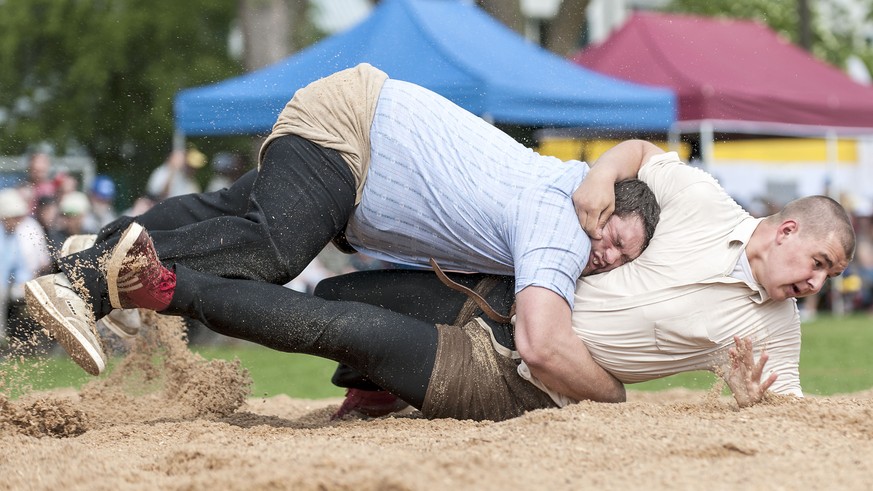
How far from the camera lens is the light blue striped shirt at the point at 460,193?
12.2 ft

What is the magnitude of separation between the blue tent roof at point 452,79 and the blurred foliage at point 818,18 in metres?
18.1

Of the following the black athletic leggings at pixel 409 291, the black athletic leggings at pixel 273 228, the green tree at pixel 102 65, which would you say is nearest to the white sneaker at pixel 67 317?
the black athletic leggings at pixel 273 228

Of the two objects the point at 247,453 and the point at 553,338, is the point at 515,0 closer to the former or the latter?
the point at 553,338

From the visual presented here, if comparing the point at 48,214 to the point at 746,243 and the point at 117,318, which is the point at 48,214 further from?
the point at 746,243

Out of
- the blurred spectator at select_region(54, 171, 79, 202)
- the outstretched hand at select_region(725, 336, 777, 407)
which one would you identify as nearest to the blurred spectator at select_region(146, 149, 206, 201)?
the blurred spectator at select_region(54, 171, 79, 202)

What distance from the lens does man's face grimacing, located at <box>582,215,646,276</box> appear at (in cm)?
383

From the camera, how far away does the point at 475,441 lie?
9.91ft

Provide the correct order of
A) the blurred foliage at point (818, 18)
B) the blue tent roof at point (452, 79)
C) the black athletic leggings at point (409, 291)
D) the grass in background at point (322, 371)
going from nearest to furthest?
the black athletic leggings at point (409, 291), the grass in background at point (322, 371), the blue tent roof at point (452, 79), the blurred foliage at point (818, 18)

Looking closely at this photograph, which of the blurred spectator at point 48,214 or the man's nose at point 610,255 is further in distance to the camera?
the blurred spectator at point 48,214

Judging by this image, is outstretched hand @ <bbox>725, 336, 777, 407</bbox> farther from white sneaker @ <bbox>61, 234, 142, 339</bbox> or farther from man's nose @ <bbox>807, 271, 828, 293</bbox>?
white sneaker @ <bbox>61, 234, 142, 339</bbox>

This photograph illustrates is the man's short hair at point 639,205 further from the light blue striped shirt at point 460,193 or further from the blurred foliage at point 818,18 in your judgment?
the blurred foliage at point 818,18

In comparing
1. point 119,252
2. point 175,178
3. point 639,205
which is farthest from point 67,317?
point 175,178

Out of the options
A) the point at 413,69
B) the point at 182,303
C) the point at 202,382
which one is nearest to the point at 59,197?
the point at 413,69

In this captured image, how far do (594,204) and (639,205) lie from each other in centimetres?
20
